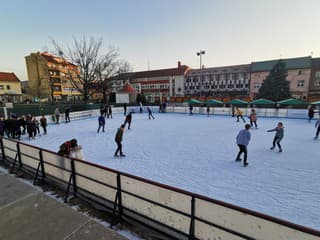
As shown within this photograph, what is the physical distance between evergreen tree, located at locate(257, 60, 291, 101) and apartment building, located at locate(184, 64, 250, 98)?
829 cm

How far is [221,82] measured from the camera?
40.7 metres

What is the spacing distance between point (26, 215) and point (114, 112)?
2103cm

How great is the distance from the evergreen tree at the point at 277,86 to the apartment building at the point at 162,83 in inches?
809

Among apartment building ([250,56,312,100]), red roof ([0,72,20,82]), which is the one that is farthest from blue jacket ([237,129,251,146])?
red roof ([0,72,20,82])

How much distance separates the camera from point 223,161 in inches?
242

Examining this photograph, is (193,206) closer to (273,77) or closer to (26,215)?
(26,215)

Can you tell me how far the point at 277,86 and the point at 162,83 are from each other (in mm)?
26563

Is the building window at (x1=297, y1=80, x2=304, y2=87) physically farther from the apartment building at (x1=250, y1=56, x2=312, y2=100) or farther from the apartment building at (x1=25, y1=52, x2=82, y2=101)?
the apartment building at (x1=25, y1=52, x2=82, y2=101)

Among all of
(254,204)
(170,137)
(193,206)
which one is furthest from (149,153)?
(193,206)

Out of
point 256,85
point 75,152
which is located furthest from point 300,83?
point 75,152

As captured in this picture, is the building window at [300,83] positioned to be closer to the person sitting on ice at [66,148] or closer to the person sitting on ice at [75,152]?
the person sitting on ice at [75,152]

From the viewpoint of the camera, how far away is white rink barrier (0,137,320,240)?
6.07 feet

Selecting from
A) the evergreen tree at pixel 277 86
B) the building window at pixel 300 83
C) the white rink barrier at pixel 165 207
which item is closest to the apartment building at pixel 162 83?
the evergreen tree at pixel 277 86

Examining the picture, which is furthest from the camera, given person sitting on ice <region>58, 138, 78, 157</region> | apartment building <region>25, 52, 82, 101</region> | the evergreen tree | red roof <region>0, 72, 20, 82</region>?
apartment building <region>25, 52, 82, 101</region>
